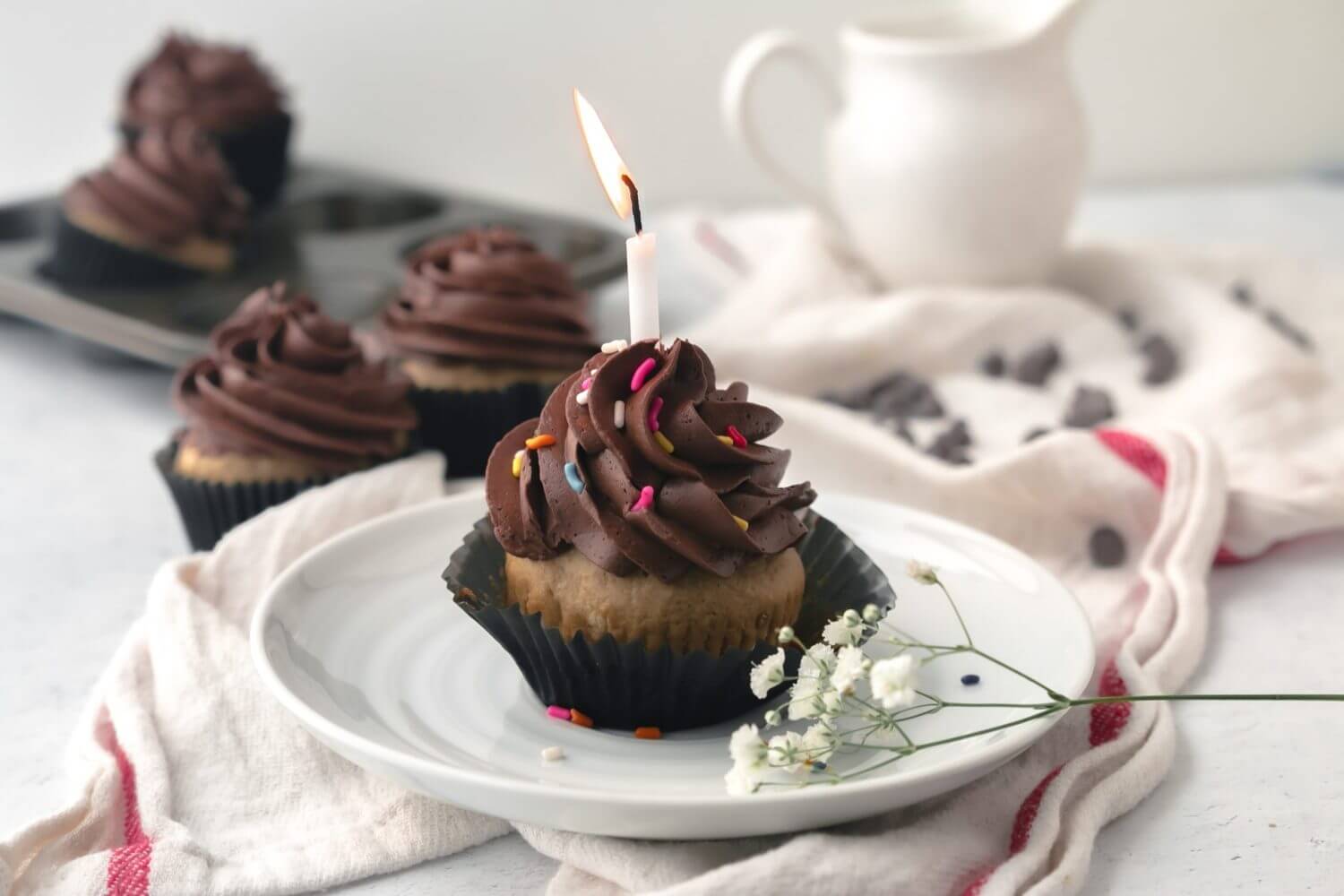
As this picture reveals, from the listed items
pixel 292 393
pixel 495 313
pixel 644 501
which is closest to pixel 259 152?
pixel 495 313

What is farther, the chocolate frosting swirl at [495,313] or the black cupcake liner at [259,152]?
the black cupcake liner at [259,152]

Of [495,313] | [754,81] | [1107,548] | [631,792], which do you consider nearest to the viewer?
[631,792]

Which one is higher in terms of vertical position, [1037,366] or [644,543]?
[644,543]

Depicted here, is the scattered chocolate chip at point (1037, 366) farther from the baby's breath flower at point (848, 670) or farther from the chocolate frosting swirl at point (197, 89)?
the chocolate frosting swirl at point (197, 89)

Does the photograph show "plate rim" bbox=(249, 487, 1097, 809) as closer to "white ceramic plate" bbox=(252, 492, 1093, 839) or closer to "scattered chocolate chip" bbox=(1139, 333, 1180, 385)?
"white ceramic plate" bbox=(252, 492, 1093, 839)

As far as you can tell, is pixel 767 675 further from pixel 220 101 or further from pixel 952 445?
pixel 220 101

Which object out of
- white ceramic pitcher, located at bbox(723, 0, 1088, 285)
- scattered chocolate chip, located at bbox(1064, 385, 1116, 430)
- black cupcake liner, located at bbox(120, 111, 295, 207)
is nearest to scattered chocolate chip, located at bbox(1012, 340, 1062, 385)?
scattered chocolate chip, located at bbox(1064, 385, 1116, 430)

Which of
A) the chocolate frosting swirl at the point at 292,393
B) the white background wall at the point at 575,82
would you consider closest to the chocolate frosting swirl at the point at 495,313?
the chocolate frosting swirl at the point at 292,393

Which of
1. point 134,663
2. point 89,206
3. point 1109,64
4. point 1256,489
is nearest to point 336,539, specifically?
point 134,663
